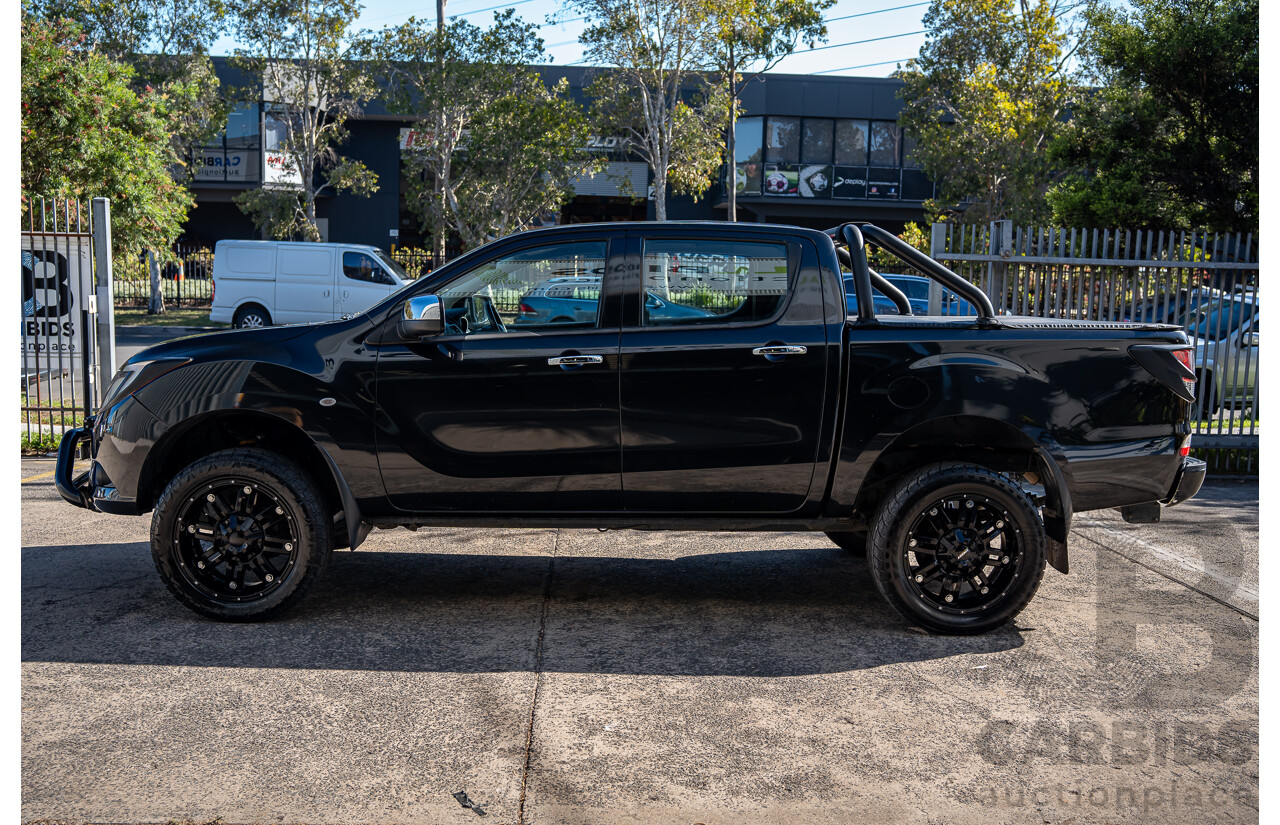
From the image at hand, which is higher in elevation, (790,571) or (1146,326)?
(1146,326)

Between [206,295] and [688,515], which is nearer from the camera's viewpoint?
[688,515]

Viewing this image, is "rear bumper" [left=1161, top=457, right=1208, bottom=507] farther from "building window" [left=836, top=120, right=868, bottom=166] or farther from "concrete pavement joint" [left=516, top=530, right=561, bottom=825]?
"building window" [left=836, top=120, right=868, bottom=166]

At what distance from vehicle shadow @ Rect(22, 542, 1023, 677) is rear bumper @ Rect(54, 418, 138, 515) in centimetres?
52

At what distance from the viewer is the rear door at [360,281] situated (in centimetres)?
2306

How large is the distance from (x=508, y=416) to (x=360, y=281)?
19.0 meters

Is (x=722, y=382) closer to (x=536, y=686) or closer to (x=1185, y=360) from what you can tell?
(x=536, y=686)

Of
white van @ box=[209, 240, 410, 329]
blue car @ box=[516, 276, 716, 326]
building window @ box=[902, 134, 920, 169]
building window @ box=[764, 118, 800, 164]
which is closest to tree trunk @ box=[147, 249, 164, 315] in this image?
white van @ box=[209, 240, 410, 329]

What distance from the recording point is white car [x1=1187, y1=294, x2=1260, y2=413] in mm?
9984

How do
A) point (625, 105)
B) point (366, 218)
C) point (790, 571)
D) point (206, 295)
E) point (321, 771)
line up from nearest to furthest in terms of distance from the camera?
1. point (321, 771)
2. point (790, 571)
3. point (625, 105)
4. point (206, 295)
5. point (366, 218)

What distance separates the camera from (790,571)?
6.39 meters

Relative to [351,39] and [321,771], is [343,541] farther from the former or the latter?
[351,39]

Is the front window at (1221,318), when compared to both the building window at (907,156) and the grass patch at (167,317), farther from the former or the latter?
the building window at (907,156)

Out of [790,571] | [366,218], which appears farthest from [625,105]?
[790,571]

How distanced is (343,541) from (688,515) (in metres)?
1.73
